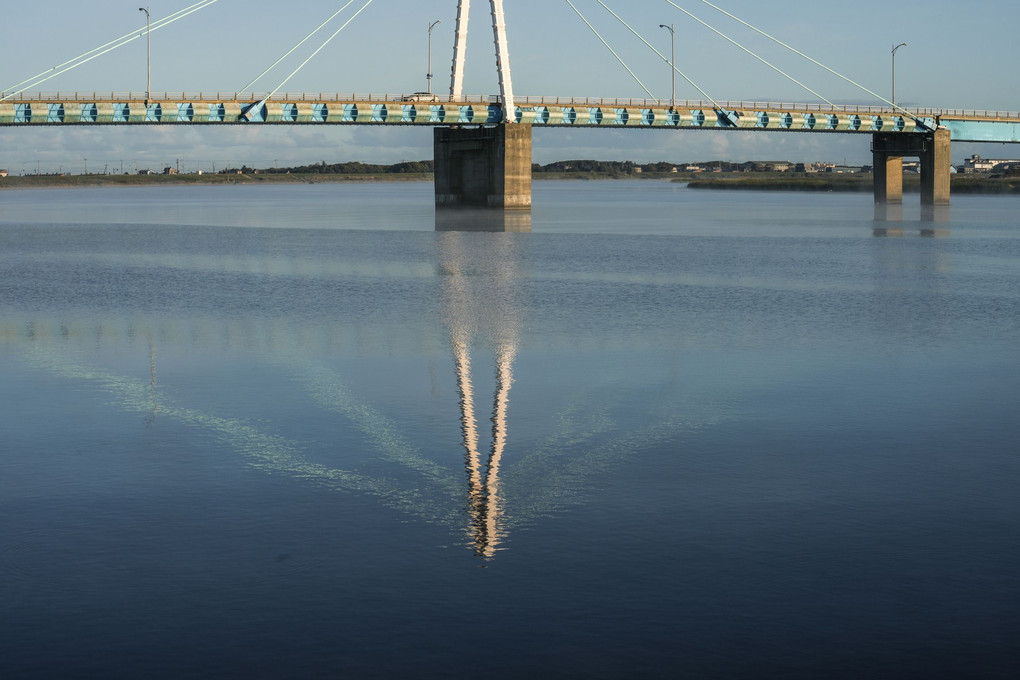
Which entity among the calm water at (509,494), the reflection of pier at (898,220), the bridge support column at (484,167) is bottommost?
the calm water at (509,494)

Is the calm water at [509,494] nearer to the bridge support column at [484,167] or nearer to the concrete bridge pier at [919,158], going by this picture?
the bridge support column at [484,167]

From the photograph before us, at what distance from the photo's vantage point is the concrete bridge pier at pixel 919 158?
125838mm

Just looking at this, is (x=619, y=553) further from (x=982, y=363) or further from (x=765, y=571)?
(x=982, y=363)

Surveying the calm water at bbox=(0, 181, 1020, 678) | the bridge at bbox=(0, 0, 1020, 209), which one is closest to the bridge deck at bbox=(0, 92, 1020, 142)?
the bridge at bbox=(0, 0, 1020, 209)

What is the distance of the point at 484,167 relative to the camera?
105750mm

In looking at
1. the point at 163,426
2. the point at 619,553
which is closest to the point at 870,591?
the point at 619,553

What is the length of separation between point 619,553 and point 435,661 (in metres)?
2.42

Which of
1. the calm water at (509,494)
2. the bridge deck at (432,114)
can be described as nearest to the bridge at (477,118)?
the bridge deck at (432,114)

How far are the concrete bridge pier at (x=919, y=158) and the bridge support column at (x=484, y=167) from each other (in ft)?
146

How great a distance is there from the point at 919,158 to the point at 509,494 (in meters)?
127

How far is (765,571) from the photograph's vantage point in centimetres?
923

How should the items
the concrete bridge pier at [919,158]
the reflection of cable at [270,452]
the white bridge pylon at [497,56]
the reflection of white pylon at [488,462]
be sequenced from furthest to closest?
the concrete bridge pier at [919,158], the white bridge pylon at [497,56], the reflection of cable at [270,452], the reflection of white pylon at [488,462]

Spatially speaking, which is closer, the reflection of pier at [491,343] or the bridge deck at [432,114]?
the reflection of pier at [491,343]

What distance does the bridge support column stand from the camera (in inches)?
3986
